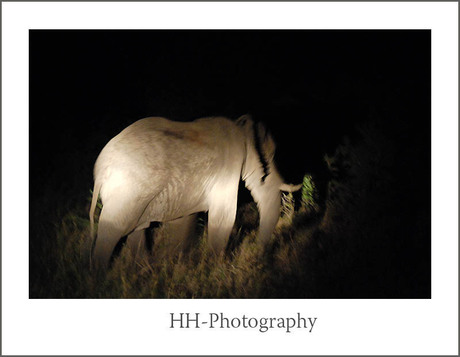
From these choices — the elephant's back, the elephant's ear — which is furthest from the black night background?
the elephant's back

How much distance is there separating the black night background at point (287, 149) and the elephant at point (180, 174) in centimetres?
20

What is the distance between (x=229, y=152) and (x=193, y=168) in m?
0.31

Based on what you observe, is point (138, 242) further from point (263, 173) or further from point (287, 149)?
point (287, 149)

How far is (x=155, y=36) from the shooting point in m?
3.74

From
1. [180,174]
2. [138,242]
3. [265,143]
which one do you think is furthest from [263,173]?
[138,242]

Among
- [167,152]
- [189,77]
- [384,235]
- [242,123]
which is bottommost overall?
[384,235]

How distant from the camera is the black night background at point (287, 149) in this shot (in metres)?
3.01

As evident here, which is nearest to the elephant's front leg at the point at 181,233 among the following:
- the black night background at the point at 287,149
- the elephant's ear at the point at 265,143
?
the black night background at the point at 287,149

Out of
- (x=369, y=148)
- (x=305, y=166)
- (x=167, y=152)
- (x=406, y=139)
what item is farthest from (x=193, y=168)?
(x=406, y=139)

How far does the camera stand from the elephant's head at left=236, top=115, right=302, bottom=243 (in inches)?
123

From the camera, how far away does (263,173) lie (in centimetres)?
317

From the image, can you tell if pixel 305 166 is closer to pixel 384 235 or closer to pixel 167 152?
pixel 384 235

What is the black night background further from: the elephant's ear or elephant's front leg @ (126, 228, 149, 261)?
elephant's front leg @ (126, 228, 149, 261)

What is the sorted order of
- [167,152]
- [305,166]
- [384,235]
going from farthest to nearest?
[305,166], [384,235], [167,152]
